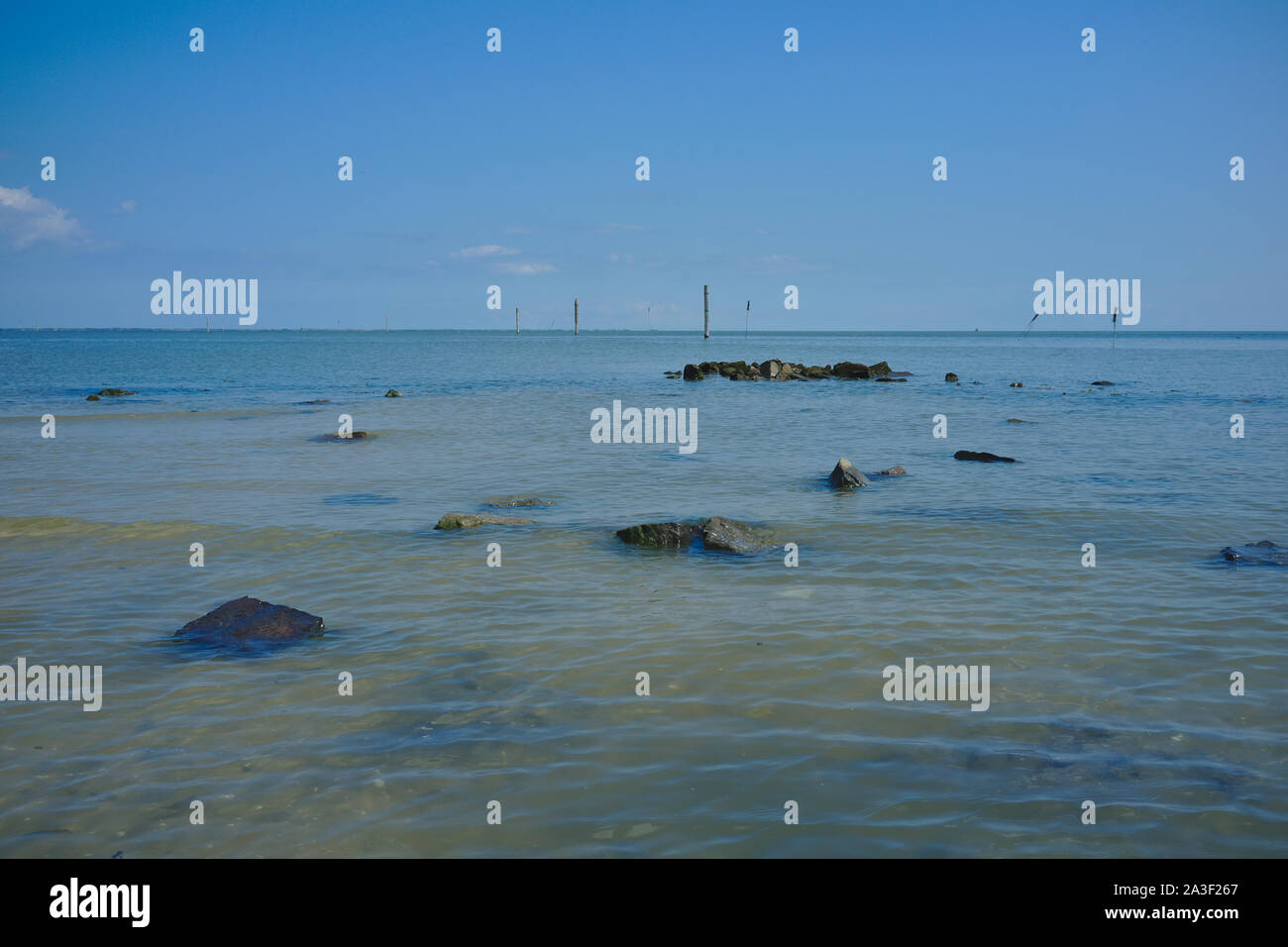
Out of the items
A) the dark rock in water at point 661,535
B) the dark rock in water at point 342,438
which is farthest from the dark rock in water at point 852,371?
the dark rock in water at point 661,535

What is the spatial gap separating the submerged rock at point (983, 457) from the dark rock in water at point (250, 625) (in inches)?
624

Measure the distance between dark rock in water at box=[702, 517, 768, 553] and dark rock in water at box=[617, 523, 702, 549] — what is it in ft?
0.81

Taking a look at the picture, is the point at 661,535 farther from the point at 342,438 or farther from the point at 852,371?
the point at 852,371

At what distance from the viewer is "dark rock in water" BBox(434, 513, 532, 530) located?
13000 mm

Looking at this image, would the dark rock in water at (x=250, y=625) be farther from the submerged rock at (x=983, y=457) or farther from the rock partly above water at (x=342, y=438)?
the rock partly above water at (x=342, y=438)

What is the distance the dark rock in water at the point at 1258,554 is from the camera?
1078 cm

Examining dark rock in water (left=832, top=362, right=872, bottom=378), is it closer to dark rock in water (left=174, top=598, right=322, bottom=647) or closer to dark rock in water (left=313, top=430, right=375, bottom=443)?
dark rock in water (left=313, top=430, right=375, bottom=443)

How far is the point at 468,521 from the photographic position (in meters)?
13.1

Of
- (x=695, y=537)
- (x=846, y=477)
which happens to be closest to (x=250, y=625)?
(x=695, y=537)

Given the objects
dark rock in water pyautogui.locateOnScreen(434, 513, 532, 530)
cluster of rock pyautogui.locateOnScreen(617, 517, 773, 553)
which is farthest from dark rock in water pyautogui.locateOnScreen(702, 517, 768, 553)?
dark rock in water pyautogui.locateOnScreen(434, 513, 532, 530)

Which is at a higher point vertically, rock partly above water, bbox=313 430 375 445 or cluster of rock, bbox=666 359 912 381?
cluster of rock, bbox=666 359 912 381
